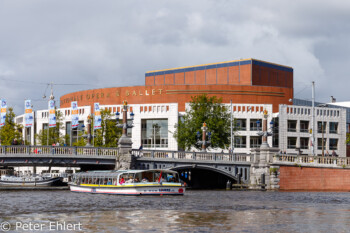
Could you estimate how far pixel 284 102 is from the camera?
128125 mm

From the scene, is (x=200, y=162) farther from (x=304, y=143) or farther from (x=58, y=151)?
(x=304, y=143)

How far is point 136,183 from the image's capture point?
5862 centimetres

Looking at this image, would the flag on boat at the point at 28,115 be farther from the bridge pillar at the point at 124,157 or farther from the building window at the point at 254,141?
the building window at the point at 254,141

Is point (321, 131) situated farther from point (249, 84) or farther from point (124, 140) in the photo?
point (124, 140)

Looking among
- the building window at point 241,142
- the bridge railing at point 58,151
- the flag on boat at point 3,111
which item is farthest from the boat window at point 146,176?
the building window at point 241,142

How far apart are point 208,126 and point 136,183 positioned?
3771 cm

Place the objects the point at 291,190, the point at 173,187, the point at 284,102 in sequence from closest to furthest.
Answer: the point at 173,187, the point at 291,190, the point at 284,102

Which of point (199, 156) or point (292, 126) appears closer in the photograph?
point (199, 156)

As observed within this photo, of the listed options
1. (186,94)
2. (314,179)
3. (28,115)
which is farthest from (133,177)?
(186,94)

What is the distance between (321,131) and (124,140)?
58.7 metres

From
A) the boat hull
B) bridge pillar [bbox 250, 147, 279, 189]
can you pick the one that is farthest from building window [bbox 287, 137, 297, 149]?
the boat hull

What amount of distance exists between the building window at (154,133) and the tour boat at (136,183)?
5117 centimetres

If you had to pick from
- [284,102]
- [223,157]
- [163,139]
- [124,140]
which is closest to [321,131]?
[284,102]

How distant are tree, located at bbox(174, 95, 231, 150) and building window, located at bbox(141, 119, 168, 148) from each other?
17551 mm
